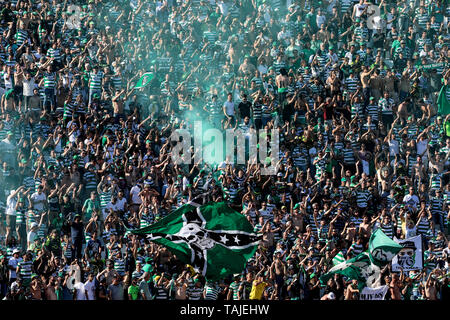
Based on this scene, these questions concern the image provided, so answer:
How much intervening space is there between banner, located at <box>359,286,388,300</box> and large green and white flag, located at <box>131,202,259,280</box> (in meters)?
3.15

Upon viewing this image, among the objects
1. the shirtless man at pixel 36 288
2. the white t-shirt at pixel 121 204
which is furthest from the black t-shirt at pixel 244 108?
the shirtless man at pixel 36 288

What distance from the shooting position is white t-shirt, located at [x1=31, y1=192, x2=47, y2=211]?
32.1 meters

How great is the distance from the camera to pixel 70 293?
29.2 m

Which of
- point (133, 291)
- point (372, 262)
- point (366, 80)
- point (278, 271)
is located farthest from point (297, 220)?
point (366, 80)

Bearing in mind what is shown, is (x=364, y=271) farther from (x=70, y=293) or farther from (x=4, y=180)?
(x=4, y=180)

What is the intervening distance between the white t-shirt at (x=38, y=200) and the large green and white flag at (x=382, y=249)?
26.1 ft

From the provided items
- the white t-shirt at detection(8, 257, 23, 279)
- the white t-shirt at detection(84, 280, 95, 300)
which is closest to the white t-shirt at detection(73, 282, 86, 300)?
the white t-shirt at detection(84, 280, 95, 300)

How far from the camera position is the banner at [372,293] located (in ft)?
93.6

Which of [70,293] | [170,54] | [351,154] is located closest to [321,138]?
[351,154]

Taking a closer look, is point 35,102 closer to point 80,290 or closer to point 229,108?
point 229,108

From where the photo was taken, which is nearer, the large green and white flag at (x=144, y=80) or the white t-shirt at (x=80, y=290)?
the white t-shirt at (x=80, y=290)

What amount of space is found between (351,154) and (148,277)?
7018 millimetres

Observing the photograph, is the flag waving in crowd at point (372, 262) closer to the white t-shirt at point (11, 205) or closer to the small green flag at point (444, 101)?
the white t-shirt at point (11, 205)

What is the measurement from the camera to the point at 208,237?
86.5ft
